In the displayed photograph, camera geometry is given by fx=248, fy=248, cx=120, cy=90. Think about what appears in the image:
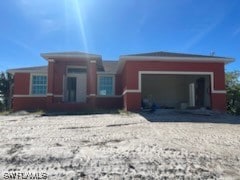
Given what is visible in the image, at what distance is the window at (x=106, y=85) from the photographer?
19844mm

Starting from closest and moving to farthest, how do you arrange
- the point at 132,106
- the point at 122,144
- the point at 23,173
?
the point at 23,173, the point at 122,144, the point at 132,106

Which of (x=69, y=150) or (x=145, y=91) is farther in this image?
(x=145, y=91)

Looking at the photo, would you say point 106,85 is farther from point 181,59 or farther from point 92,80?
point 181,59

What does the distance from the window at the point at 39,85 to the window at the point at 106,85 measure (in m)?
4.37

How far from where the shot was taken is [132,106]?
15.4 metres

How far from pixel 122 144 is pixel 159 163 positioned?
158 centimetres

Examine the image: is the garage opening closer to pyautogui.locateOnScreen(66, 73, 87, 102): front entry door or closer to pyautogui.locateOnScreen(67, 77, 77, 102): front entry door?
pyautogui.locateOnScreen(66, 73, 87, 102): front entry door

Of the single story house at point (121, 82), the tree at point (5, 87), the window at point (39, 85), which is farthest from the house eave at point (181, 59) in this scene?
the tree at point (5, 87)

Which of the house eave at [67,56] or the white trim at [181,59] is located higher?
the house eave at [67,56]

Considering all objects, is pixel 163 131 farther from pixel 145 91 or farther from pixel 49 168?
pixel 145 91

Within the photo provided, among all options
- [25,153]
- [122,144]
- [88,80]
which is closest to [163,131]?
[122,144]

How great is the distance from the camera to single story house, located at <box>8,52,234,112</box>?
15609mm

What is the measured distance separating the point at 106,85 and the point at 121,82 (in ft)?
4.15

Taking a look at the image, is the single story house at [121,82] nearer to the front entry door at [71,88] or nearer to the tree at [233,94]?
the front entry door at [71,88]
